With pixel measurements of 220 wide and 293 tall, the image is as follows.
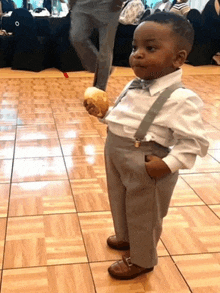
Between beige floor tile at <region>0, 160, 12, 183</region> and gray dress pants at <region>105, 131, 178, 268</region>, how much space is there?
101 cm

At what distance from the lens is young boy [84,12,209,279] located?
1200 millimetres

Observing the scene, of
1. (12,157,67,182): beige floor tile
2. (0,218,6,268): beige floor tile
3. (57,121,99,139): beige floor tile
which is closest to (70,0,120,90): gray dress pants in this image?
(57,121,99,139): beige floor tile

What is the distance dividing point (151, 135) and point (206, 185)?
119 centimetres

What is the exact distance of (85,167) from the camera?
253 centimetres

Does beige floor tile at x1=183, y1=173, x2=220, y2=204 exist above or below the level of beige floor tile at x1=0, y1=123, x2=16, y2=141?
above

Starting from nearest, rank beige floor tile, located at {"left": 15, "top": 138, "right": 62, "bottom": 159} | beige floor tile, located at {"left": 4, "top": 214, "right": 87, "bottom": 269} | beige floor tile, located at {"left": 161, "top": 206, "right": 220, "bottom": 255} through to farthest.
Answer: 1. beige floor tile, located at {"left": 4, "top": 214, "right": 87, "bottom": 269}
2. beige floor tile, located at {"left": 161, "top": 206, "right": 220, "bottom": 255}
3. beige floor tile, located at {"left": 15, "top": 138, "right": 62, "bottom": 159}

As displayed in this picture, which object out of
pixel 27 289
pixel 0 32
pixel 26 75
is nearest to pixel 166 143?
pixel 27 289

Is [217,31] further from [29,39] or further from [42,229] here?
[42,229]

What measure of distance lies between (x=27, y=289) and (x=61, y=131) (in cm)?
181

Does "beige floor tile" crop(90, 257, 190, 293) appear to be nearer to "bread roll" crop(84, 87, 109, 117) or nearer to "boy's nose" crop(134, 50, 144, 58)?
"bread roll" crop(84, 87, 109, 117)

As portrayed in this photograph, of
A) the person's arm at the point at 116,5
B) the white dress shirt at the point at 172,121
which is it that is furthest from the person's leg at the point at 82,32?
the white dress shirt at the point at 172,121

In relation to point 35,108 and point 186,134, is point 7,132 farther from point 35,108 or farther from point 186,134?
point 186,134

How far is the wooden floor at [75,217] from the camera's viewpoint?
1536 mm

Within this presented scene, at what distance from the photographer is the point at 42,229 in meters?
1.85
